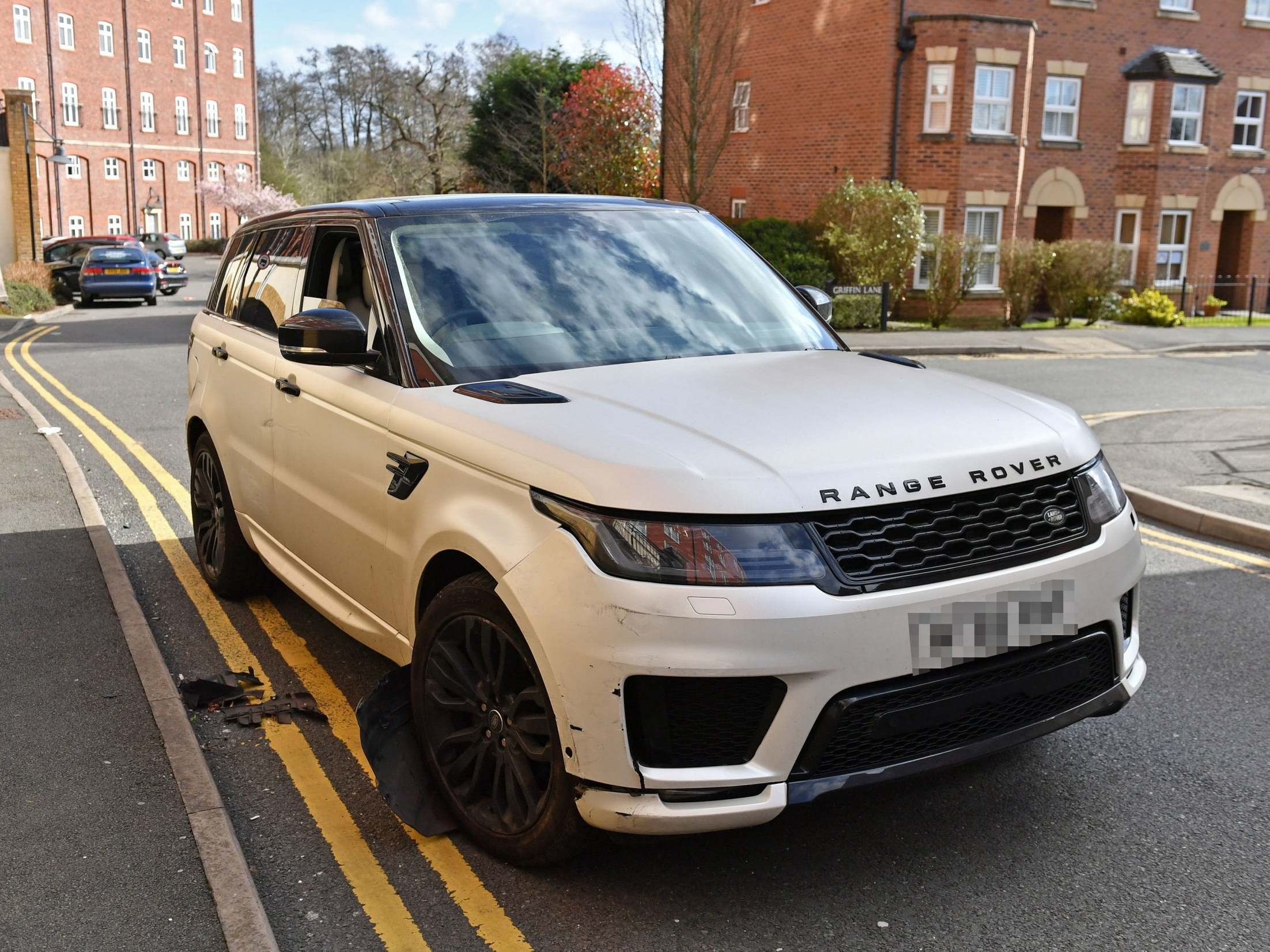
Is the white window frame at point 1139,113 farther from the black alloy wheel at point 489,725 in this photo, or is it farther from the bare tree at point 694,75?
the black alloy wheel at point 489,725

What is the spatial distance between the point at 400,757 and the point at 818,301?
265cm

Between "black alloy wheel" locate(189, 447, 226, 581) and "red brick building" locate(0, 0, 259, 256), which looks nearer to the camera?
"black alloy wheel" locate(189, 447, 226, 581)

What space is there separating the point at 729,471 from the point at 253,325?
10.9ft

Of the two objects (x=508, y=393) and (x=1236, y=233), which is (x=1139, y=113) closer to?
(x=1236, y=233)

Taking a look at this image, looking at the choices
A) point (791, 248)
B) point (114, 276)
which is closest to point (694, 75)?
point (791, 248)

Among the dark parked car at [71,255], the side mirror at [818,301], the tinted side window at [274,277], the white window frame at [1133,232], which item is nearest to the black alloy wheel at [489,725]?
the tinted side window at [274,277]

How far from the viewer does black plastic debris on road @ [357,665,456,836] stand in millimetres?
3646

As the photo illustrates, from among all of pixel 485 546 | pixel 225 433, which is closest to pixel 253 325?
pixel 225 433

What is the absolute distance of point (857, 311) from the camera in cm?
2439

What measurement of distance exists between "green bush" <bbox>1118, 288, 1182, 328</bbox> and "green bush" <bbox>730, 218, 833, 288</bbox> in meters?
7.22

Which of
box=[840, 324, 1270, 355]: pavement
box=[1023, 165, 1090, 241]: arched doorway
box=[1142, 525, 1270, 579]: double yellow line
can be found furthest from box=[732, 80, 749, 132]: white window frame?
box=[1142, 525, 1270, 579]: double yellow line

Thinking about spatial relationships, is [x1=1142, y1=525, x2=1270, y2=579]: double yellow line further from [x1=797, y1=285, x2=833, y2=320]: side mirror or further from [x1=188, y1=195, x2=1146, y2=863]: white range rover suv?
[x1=188, y1=195, x2=1146, y2=863]: white range rover suv

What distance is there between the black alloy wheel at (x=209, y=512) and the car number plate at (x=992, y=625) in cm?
390

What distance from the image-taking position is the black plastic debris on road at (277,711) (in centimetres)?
461
